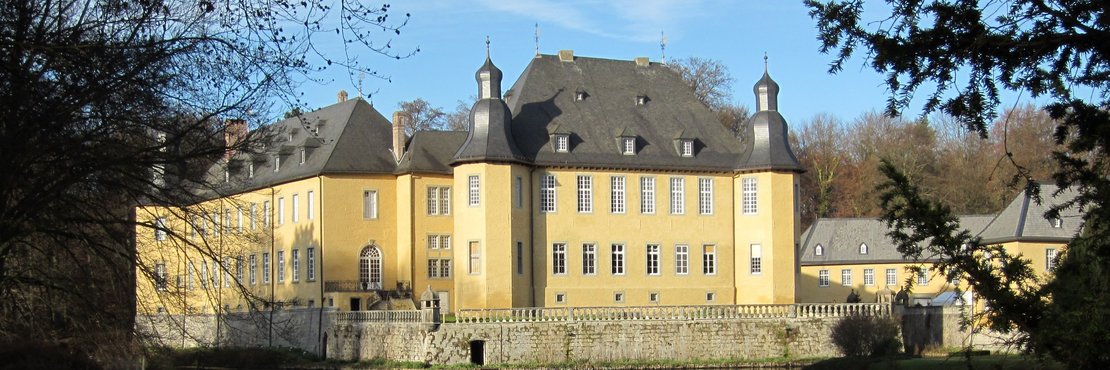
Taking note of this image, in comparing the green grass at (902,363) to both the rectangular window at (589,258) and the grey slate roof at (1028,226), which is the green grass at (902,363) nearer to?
the rectangular window at (589,258)

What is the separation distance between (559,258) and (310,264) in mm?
8152

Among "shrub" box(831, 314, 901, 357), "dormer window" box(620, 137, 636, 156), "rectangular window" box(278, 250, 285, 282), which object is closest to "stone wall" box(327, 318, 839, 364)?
"shrub" box(831, 314, 901, 357)

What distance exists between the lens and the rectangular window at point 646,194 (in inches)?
1817

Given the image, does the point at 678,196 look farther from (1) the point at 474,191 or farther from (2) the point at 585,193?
(1) the point at 474,191

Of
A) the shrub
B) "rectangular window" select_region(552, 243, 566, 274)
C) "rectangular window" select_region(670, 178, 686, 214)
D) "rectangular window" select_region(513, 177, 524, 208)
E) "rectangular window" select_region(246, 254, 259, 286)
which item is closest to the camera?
the shrub

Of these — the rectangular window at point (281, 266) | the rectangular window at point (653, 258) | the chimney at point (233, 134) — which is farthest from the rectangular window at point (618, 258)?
the chimney at point (233, 134)

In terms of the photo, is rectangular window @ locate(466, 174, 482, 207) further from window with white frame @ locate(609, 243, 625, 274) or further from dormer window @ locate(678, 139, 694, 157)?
dormer window @ locate(678, 139, 694, 157)

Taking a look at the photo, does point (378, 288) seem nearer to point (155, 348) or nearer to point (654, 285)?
point (654, 285)

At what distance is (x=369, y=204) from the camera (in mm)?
46906

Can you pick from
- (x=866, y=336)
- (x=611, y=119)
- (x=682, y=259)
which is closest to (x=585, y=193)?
(x=611, y=119)

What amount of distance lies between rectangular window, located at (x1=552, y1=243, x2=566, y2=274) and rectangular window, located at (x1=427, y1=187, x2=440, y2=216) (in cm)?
429

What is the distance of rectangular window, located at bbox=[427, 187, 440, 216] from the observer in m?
46.7

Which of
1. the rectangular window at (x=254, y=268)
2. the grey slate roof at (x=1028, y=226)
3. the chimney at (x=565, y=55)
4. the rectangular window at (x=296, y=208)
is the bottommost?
the rectangular window at (x=254, y=268)

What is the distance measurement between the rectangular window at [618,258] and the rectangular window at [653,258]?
0.91m
